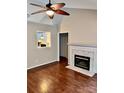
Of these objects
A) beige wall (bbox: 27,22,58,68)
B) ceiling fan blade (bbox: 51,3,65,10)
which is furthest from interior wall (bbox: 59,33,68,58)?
ceiling fan blade (bbox: 51,3,65,10)

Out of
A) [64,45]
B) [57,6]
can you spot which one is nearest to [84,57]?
[57,6]

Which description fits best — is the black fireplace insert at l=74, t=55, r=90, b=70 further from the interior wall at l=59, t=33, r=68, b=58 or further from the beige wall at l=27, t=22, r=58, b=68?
the interior wall at l=59, t=33, r=68, b=58

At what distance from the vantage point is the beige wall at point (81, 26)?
579 centimetres

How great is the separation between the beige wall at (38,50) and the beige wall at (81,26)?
859mm

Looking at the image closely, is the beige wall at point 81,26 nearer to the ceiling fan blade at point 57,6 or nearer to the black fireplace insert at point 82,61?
the black fireplace insert at point 82,61

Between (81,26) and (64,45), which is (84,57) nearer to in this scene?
(81,26)

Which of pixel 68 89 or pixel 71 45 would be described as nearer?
pixel 68 89

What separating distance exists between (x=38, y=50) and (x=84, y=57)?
2381 mm

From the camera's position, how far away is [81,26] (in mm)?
6441

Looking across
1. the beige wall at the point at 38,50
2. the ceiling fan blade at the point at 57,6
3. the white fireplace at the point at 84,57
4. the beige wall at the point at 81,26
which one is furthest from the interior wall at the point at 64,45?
the ceiling fan blade at the point at 57,6
